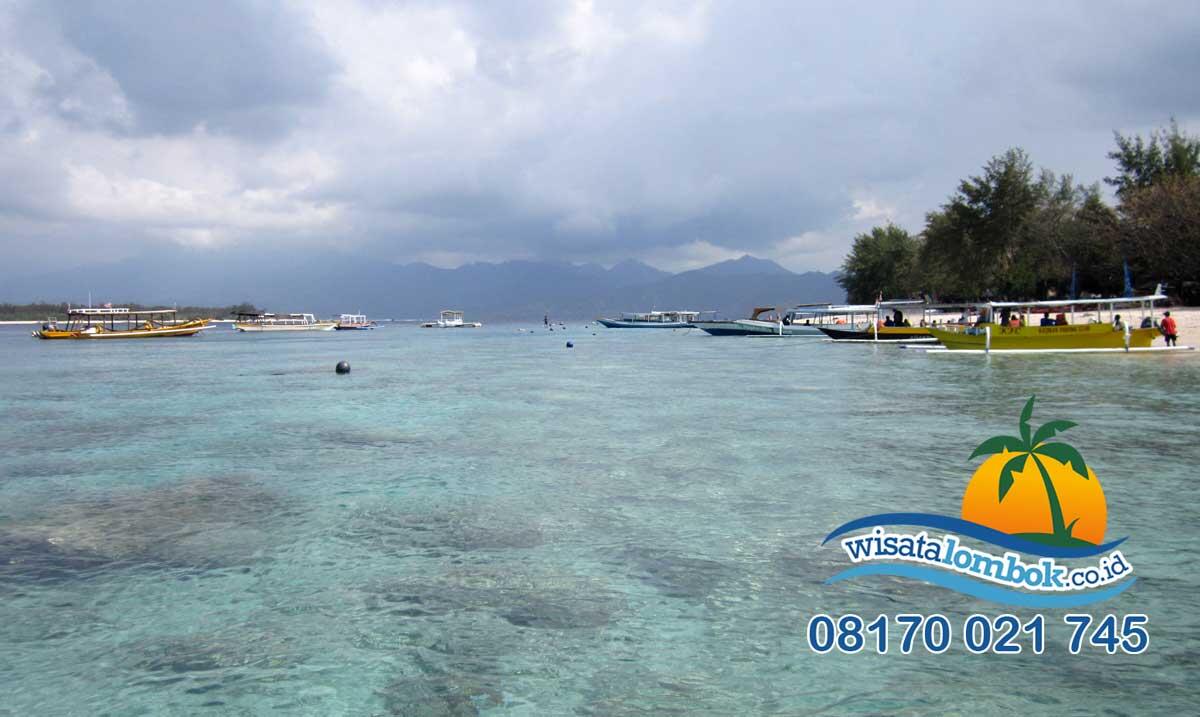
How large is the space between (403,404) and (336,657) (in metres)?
20.2

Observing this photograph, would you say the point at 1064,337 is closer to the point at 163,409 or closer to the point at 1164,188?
the point at 1164,188

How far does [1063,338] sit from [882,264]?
2880 inches

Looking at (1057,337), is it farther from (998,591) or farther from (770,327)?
(770,327)

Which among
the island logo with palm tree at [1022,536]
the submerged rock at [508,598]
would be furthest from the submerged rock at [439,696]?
the island logo with palm tree at [1022,536]

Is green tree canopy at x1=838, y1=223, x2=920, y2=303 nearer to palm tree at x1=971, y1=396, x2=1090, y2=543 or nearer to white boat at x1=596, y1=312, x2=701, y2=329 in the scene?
white boat at x1=596, y1=312, x2=701, y2=329

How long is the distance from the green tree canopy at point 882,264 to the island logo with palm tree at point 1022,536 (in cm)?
10264

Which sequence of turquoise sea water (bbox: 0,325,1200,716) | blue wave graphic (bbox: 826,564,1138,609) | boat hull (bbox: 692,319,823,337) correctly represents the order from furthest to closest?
boat hull (bbox: 692,319,823,337)
blue wave graphic (bbox: 826,564,1138,609)
turquoise sea water (bbox: 0,325,1200,716)

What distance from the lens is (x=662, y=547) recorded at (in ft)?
29.1

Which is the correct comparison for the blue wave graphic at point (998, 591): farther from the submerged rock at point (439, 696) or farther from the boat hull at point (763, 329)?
the boat hull at point (763, 329)

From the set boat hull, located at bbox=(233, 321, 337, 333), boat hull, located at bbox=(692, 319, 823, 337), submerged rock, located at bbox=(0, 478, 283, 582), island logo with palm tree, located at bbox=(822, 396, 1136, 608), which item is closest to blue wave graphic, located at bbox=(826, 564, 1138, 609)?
island logo with palm tree, located at bbox=(822, 396, 1136, 608)

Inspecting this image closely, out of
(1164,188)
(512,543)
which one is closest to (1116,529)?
(512,543)

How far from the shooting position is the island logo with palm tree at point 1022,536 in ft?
18.5

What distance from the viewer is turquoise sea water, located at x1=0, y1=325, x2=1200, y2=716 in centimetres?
549

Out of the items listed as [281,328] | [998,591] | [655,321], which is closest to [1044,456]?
[998,591]
